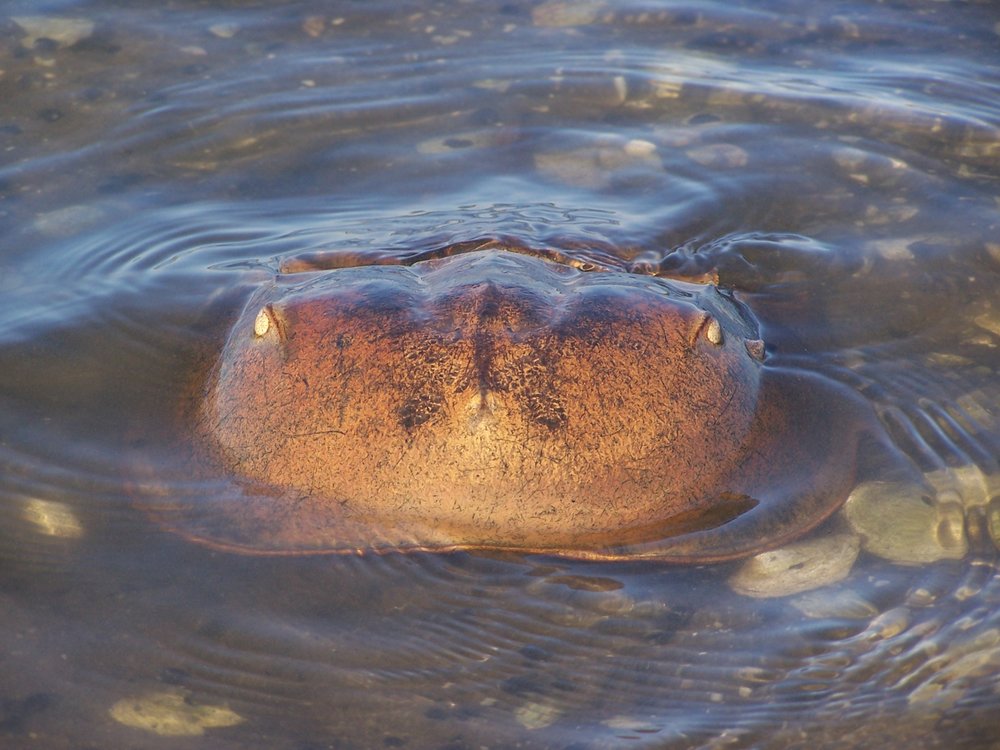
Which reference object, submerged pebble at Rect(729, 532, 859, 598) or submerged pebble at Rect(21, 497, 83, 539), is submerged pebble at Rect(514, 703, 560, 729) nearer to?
submerged pebble at Rect(729, 532, 859, 598)

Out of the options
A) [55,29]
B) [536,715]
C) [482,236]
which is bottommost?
[536,715]

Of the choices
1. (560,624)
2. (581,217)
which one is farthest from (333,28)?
(560,624)

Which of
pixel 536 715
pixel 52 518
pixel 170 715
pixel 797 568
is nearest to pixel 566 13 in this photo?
pixel 797 568

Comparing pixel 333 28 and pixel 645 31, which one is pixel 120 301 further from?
pixel 645 31

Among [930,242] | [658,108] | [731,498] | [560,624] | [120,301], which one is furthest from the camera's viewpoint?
[658,108]

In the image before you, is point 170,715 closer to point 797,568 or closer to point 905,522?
point 797,568

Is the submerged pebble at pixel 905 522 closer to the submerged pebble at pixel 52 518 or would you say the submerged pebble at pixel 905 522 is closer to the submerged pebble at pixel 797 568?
the submerged pebble at pixel 797 568

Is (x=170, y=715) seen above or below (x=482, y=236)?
below
